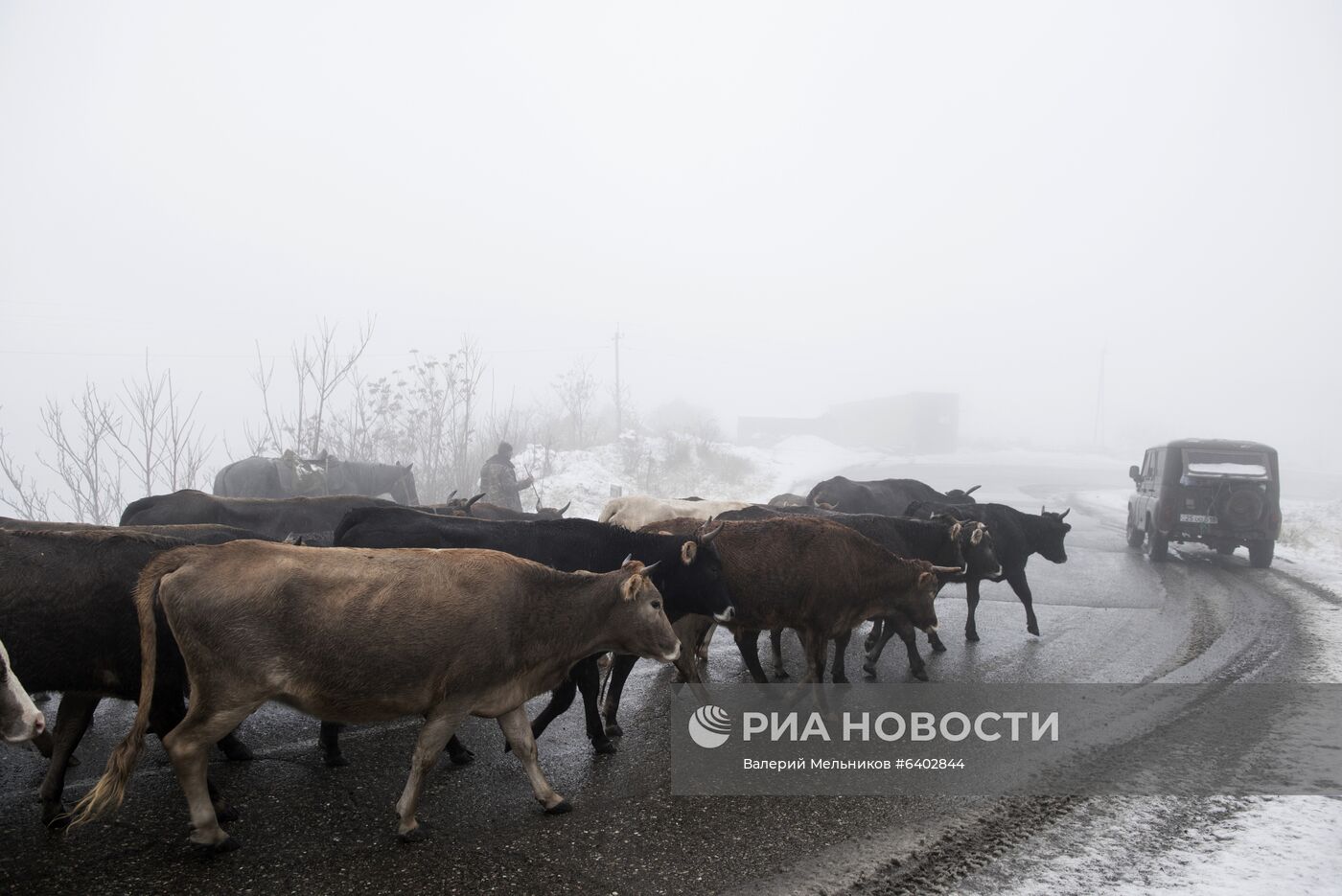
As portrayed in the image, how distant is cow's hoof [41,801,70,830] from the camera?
4.59 meters

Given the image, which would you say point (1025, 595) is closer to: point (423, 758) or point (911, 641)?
point (911, 641)

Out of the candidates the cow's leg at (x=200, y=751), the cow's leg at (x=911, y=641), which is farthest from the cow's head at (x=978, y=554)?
the cow's leg at (x=200, y=751)

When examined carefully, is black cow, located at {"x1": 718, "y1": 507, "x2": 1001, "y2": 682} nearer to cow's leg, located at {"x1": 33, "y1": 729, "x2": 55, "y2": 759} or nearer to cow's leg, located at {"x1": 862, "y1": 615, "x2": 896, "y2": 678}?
cow's leg, located at {"x1": 862, "y1": 615, "x2": 896, "y2": 678}

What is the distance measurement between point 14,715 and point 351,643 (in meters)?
1.56

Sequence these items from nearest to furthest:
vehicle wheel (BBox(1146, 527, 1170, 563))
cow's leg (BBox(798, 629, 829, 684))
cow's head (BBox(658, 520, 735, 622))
Result: 1. cow's head (BBox(658, 520, 735, 622))
2. cow's leg (BBox(798, 629, 829, 684))
3. vehicle wheel (BBox(1146, 527, 1170, 563))

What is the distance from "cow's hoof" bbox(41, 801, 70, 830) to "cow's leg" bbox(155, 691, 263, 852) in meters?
0.84

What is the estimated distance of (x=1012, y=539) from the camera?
10742 mm

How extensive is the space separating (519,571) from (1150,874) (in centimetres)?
381

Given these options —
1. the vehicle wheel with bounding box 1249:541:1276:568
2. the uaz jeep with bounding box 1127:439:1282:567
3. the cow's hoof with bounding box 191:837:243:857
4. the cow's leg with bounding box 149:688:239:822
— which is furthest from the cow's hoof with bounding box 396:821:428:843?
the vehicle wheel with bounding box 1249:541:1276:568

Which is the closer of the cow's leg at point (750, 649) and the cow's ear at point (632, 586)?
the cow's ear at point (632, 586)

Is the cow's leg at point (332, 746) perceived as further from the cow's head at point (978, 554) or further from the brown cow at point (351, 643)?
the cow's head at point (978, 554)

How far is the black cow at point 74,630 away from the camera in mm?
4713

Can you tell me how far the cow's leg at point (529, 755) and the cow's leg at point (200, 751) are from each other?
4.59 feet

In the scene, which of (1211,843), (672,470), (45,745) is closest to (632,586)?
(1211,843)
